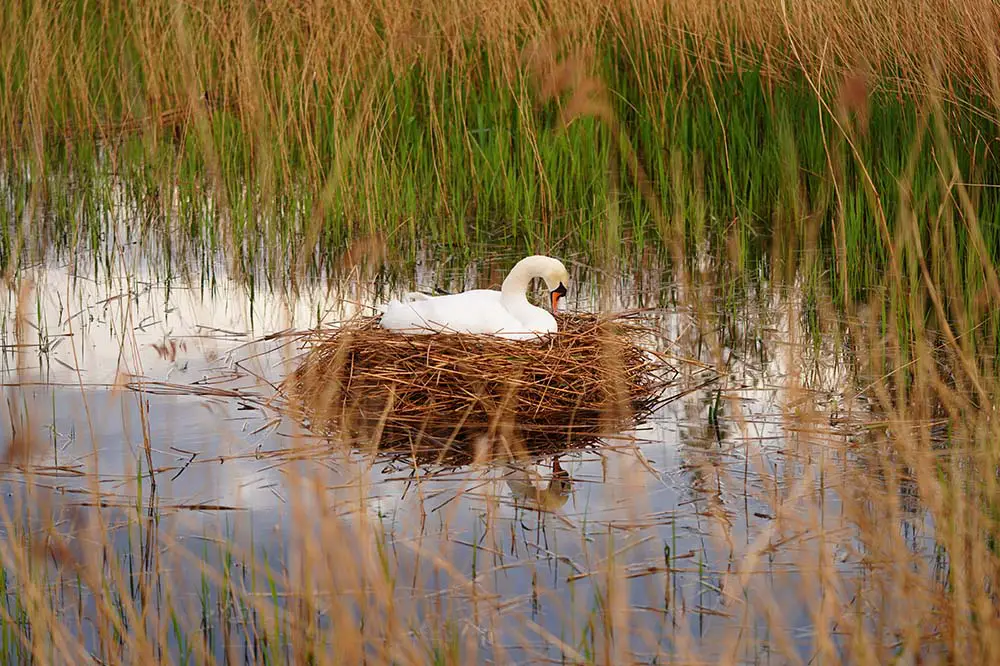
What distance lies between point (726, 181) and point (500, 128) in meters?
1.10

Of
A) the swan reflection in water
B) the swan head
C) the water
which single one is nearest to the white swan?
the swan head

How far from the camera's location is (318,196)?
19.9 feet

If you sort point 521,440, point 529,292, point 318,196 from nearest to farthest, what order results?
1. point 521,440
2. point 529,292
3. point 318,196

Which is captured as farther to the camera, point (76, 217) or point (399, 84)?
point (399, 84)

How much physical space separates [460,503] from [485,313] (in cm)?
108

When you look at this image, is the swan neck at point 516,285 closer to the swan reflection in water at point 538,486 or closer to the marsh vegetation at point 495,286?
the marsh vegetation at point 495,286

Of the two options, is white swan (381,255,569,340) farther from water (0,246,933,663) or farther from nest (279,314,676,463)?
water (0,246,933,663)

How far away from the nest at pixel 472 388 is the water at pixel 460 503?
0.41ft

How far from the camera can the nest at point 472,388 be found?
154 inches

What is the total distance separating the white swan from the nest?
43mm

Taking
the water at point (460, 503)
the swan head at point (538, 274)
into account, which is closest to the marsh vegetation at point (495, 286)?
the water at point (460, 503)

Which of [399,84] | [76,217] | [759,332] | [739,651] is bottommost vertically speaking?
[739,651]

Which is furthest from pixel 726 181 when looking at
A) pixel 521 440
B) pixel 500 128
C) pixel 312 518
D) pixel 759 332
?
pixel 312 518

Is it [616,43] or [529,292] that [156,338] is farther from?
[616,43]
